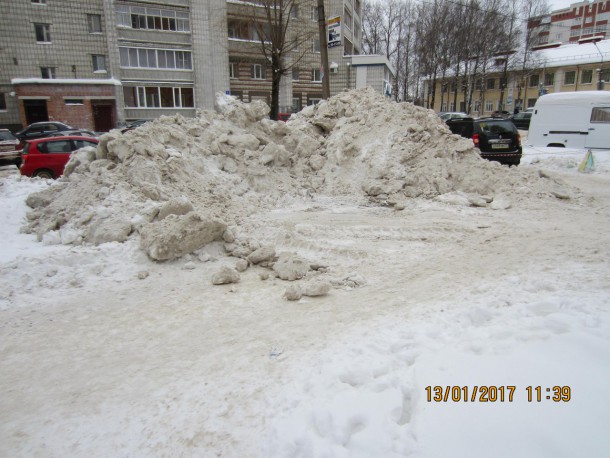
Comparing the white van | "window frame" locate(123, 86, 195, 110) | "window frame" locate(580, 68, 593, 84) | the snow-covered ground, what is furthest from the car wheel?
"window frame" locate(580, 68, 593, 84)

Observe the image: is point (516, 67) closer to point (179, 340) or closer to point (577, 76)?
point (577, 76)

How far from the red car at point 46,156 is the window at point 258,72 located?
3130 centimetres

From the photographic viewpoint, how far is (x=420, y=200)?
9133 millimetres


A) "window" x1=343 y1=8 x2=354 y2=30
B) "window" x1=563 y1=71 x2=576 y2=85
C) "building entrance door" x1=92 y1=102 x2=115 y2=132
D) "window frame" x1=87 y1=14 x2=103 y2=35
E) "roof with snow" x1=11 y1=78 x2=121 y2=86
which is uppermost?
"window" x1=343 y1=8 x2=354 y2=30

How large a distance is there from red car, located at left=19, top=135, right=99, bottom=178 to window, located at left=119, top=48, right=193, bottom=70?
26.6 metres

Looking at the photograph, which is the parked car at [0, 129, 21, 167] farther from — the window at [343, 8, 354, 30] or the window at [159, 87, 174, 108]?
the window at [343, 8, 354, 30]

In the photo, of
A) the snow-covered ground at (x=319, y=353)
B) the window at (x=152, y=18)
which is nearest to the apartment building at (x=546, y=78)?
the window at (x=152, y=18)

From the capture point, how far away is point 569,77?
5653 cm

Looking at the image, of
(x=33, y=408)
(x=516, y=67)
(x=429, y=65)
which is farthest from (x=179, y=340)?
(x=516, y=67)

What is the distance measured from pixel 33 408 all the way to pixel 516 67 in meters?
61.2

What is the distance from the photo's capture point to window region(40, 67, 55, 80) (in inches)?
1359

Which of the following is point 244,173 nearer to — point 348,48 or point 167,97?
point 167,97

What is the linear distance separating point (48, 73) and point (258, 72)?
18.7m

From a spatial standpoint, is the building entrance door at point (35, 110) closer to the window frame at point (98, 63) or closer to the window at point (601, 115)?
the window frame at point (98, 63)
